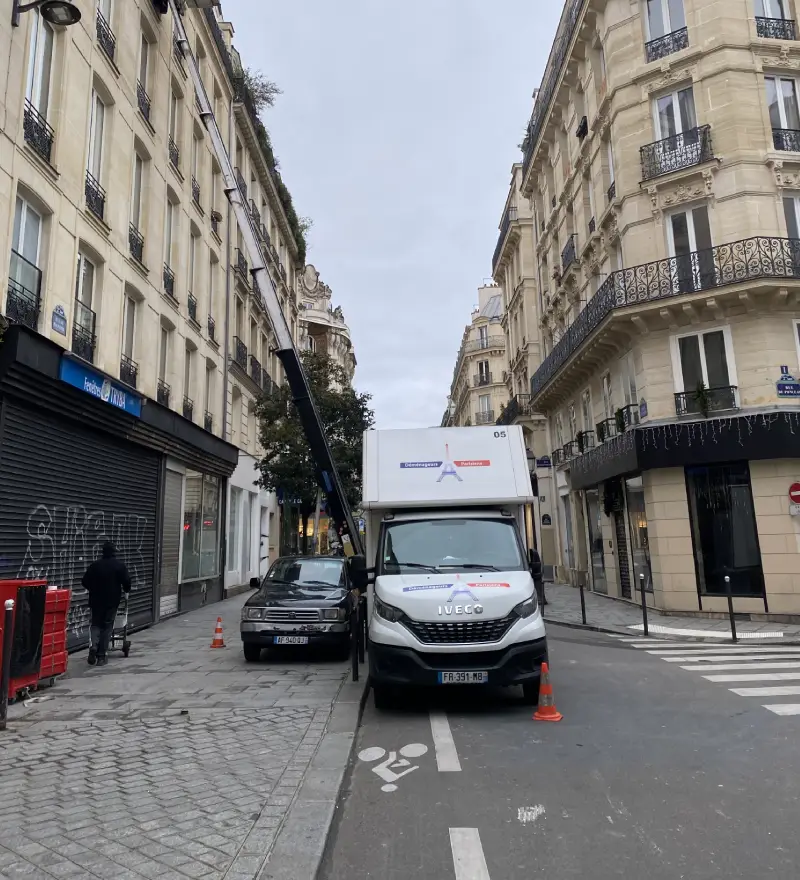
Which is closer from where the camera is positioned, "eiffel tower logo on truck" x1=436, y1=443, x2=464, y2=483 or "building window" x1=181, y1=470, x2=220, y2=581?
"eiffel tower logo on truck" x1=436, y1=443, x2=464, y2=483

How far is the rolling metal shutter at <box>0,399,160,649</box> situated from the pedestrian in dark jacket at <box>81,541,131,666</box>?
1.07m

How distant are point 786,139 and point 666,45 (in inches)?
168

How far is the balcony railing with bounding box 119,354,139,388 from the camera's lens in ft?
46.1

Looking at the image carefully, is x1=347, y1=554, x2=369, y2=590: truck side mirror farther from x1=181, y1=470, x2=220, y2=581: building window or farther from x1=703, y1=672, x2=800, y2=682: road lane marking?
x1=181, y1=470, x2=220, y2=581: building window

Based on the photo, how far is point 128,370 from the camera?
14406 mm

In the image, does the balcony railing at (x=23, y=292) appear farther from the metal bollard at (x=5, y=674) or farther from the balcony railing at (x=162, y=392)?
the balcony railing at (x=162, y=392)

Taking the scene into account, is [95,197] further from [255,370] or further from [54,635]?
[255,370]

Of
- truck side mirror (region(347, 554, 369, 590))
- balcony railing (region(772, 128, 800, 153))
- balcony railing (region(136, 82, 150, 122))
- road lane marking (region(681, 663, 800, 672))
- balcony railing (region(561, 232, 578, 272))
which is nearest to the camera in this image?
truck side mirror (region(347, 554, 369, 590))

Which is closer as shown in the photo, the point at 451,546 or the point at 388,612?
the point at 388,612

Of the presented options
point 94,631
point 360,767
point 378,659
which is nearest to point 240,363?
point 94,631

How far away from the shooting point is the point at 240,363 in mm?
24328

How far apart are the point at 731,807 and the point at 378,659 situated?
354cm

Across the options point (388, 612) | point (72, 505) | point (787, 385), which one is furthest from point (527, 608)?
point (787, 385)

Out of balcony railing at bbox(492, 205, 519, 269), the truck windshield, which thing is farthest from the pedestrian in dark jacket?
balcony railing at bbox(492, 205, 519, 269)
